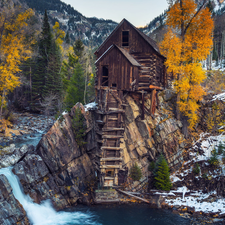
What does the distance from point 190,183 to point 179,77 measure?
1063 cm

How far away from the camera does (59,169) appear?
16.5m

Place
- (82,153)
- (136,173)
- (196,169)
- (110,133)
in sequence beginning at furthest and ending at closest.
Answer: (82,153), (136,173), (110,133), (196,169)

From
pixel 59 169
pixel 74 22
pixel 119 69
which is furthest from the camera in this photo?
pixel 74 22

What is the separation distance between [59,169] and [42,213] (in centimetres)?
378

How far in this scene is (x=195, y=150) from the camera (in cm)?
1886

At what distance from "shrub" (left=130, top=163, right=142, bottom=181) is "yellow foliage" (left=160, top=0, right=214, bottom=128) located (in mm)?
7520

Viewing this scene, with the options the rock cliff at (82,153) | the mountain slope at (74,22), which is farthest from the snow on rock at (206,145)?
the mountain slope at (74,22)

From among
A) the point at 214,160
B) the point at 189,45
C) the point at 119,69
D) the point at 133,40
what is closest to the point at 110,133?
the point at 119,69

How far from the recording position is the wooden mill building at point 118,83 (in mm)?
16781

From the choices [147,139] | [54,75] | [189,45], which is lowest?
[147,139]

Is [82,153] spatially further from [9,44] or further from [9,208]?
[9,44]

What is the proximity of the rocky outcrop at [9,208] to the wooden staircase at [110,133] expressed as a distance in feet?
21.6

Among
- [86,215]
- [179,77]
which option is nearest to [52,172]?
[86,215]

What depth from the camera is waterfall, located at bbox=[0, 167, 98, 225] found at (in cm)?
1304
